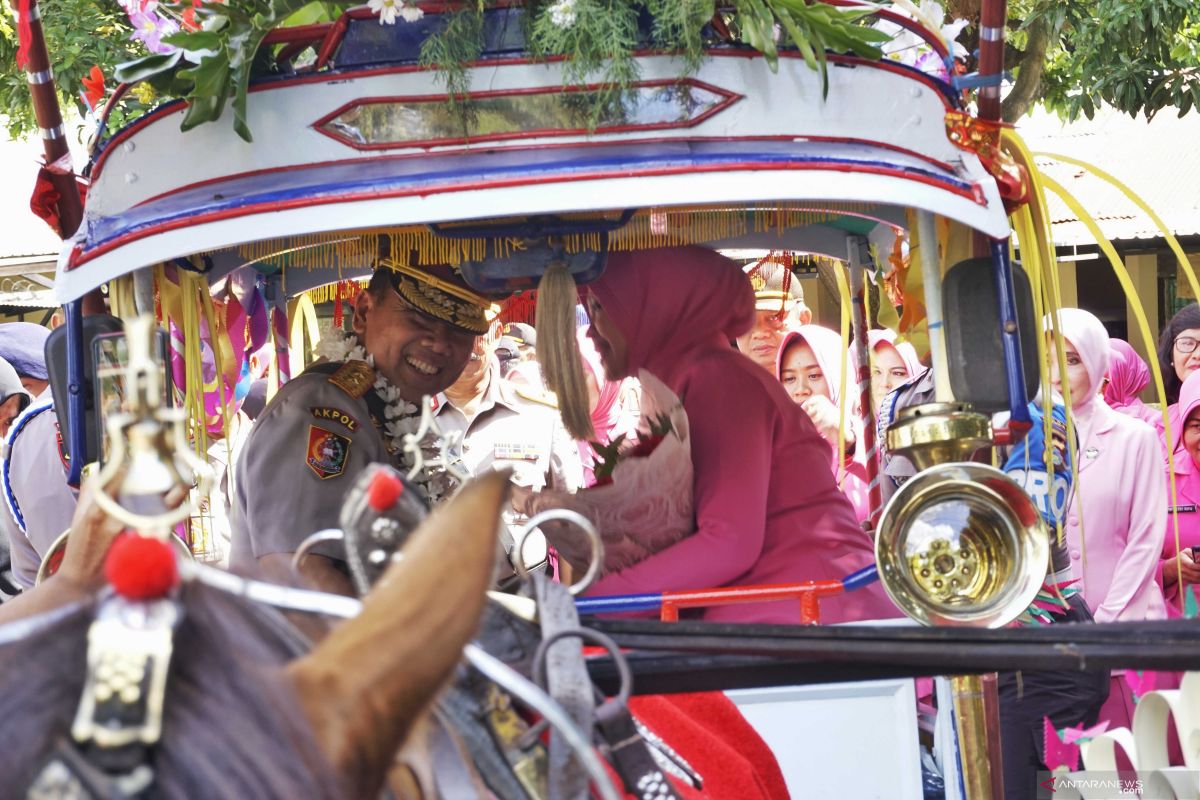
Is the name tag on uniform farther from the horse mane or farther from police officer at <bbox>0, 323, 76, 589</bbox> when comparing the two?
the horse mane

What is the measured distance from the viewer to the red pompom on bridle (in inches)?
44.3

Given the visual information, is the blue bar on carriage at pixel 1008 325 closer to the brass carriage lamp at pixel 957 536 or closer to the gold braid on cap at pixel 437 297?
the brass carriage lamp at pixel 957 536

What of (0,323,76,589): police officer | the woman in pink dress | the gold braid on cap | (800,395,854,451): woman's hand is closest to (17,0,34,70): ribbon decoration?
the gold braid on cap

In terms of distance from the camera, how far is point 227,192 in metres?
2.33

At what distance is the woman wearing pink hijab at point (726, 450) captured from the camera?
2.94 m

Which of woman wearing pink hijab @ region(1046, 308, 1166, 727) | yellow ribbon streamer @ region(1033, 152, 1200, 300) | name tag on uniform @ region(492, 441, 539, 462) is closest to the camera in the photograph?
yellow ribbon streamer @ region(1033, 152, 1200, 300)

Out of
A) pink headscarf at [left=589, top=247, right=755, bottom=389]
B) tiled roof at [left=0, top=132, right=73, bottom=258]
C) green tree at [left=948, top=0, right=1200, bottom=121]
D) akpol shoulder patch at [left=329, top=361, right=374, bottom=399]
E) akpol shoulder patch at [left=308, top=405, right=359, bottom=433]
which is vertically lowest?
akpol shoulder patch at [left=308, top=405, right=359, bottom=433]

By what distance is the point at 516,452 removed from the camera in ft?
16.5

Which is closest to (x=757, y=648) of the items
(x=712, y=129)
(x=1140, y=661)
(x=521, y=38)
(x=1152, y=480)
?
(x=1140, y=661)

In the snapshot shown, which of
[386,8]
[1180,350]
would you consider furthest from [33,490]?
[1180,350]

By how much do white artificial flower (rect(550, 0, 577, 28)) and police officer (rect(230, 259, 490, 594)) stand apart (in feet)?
2.87

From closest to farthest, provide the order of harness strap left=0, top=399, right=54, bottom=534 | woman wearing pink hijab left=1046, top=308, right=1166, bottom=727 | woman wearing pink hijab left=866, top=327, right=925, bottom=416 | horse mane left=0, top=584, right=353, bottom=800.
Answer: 1. horse mane left=0, top=584, right=353, bottom=800
2. harness strap left=0, top=399, right=54, bottom=534
3. woman wearing pink hijab left=1046, top=308, right=1166, bottom=727
4. woman wearing pink hijab left=866, top=327, right=925, bottom=416

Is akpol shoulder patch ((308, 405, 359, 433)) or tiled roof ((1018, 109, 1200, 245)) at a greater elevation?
tiled roof ((1018, 109, 1200, 245))

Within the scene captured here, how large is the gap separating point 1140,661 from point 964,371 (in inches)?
30.7
